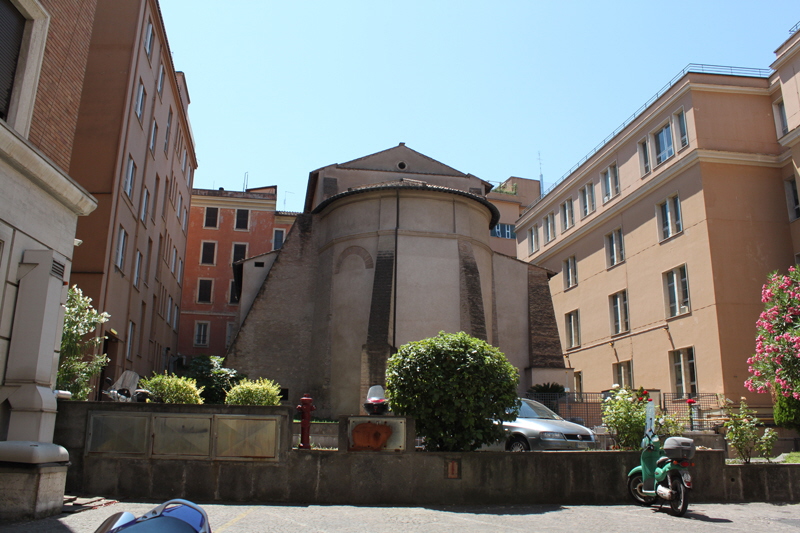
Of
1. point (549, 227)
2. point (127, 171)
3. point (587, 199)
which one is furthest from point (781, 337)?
point (549, 227)

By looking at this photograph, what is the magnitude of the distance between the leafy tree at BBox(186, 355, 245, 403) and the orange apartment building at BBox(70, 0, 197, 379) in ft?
8.24

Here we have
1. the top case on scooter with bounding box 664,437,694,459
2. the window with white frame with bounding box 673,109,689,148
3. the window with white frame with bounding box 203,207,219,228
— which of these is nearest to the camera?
the top case on scooter with bounding box 664,437,694,459

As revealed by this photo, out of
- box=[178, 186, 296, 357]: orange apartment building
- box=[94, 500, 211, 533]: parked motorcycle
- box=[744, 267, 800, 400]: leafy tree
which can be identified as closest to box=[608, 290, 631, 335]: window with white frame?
box=[744, 267, 800, 400]: leafy tree

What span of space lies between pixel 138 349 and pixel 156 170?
8.01 meters

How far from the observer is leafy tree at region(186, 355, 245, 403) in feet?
84.5

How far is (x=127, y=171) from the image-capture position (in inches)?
898

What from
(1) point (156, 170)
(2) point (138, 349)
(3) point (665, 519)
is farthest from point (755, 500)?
(1) point (156, 170)

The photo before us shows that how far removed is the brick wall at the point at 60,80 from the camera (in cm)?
910

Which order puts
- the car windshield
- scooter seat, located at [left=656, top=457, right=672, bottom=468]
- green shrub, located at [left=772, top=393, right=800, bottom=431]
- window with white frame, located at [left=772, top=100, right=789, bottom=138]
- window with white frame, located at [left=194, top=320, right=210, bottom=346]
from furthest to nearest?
1. window with white frame, located at [left=194, top=320, right=210, bottom=346]
2. window with white frame, located at [left=772, top=100, right=789, bottom=138]
3. green shrub, located at [left=772, top=393, right=800, bottom=431]
4. the car windshield
5. scooter seat, located at [left=656, top=457, right=672, bottom=468]

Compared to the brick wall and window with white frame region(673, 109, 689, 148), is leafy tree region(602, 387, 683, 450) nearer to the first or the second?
the brick wall

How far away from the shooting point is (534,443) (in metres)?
13.9

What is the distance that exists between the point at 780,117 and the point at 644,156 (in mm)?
6205

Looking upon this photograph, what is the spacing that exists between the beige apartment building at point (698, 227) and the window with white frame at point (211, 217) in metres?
29.0

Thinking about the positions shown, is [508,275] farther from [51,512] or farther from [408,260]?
[51,512]
